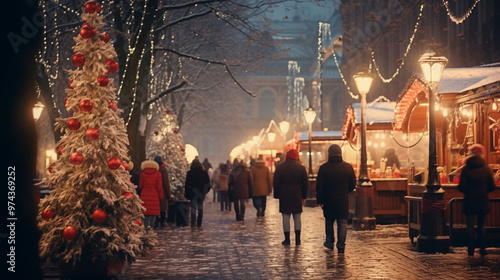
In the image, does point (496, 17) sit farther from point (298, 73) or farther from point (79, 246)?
point (298, 73)

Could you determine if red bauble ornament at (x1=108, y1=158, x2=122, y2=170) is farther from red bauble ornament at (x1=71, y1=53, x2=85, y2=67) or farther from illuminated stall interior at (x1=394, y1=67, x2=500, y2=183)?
illuminated stall interior at (x1=394, y1=67, x2=500, y2=183)

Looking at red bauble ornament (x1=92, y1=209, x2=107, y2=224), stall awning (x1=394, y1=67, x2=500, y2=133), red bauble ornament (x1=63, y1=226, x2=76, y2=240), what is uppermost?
stall awning (x1=394, y1=67, x2=500, y2=133)

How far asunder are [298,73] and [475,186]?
318 feet

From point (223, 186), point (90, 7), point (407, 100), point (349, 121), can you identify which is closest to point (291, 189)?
point (90, 7)

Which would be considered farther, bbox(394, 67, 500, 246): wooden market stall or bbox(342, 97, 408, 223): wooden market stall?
bbox(342, 97, 408, 223): wooden market stall

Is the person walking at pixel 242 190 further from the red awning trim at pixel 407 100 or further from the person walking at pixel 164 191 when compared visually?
the red awning trim at pixel 407 100

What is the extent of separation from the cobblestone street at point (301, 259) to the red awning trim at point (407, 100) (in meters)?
4.06

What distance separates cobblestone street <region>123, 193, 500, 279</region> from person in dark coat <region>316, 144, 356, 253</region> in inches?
15.2

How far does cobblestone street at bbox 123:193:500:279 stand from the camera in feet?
36.6

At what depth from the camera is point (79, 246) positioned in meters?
10.6

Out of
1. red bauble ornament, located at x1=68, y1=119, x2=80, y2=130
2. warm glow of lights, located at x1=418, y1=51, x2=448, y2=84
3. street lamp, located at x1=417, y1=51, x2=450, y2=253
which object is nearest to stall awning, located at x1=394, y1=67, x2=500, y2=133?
warm glow of lights, located at x1=418, y1=51, x2=448, y2=84

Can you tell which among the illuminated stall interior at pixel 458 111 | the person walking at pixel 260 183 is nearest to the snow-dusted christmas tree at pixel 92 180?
the illuminated stall interior at pixel 458 111

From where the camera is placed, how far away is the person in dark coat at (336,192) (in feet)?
45.8

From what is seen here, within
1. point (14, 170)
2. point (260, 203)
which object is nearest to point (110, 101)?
point (14, 170)
